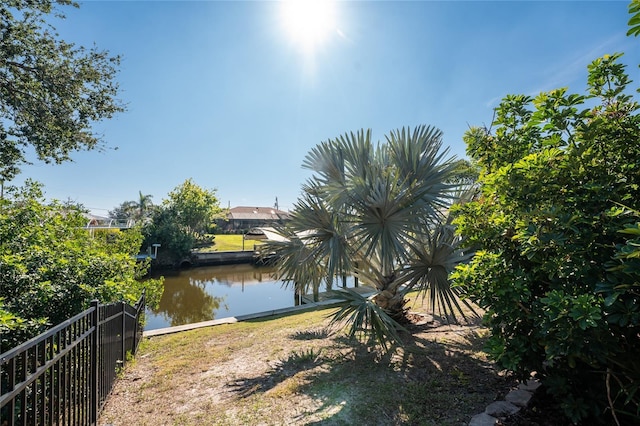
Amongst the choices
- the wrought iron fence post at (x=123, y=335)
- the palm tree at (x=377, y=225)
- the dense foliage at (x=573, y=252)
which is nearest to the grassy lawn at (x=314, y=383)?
the wrought iron fence post at (x=123, y=335)

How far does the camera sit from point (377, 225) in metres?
4.20

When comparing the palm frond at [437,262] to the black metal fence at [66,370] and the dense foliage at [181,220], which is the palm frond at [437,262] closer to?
the black metal fence at [66,370]

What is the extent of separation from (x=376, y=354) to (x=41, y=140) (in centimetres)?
1163

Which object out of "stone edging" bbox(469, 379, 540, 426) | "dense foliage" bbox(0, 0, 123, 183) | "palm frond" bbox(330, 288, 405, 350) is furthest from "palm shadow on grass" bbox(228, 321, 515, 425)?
"dense foliage" bbox(0, 0, 123, 183)

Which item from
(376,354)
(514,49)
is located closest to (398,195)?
(376,354)

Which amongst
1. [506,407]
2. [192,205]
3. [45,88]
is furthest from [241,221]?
[506,407]

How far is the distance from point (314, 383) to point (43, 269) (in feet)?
10.1

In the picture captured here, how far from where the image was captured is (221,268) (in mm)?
24359

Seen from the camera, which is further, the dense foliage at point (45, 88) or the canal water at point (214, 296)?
the canal water at point (214, 296)

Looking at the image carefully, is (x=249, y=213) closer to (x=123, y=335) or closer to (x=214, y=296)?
(x=214, y=296)

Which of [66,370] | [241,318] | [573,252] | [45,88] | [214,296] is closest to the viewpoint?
[573,252]

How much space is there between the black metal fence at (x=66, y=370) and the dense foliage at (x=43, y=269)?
0.75 ft

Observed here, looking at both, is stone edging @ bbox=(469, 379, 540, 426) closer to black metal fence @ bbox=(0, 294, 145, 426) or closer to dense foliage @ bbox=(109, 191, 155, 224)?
black metal fence @ bbox=(0, 294, 145, 426)

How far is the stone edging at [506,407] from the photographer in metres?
2.36
